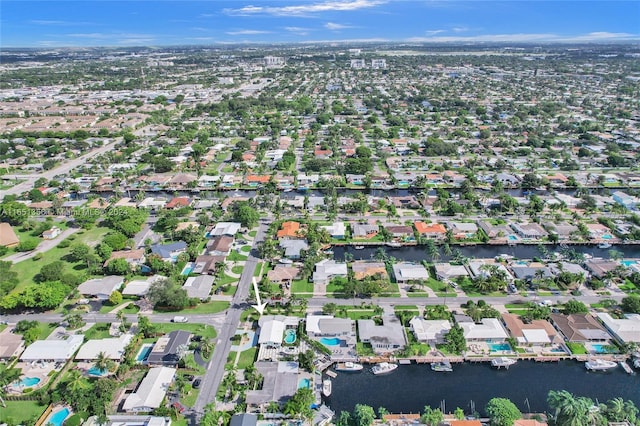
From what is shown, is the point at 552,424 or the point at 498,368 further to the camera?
the point at 498,368

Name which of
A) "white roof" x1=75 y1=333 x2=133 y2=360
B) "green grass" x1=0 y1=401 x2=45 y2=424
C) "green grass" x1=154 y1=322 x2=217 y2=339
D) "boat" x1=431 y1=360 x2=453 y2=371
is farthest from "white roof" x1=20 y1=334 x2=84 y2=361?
"boat" x1=431 y1=360 x2=453 y2=371

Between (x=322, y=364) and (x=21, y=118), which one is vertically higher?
(x=21, y=118)

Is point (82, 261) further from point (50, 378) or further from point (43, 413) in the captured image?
point (43, 413)

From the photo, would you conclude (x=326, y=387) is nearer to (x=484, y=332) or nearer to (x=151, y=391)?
(x=151, y=391)

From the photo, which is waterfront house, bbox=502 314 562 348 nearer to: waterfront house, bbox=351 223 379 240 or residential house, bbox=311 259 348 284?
residential house, bbox=311 259 348 284

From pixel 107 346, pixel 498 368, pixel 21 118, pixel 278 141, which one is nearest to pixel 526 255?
pixel 498 368

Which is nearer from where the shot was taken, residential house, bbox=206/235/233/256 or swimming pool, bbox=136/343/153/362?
swimming pool, bbox=136/343/153/362
